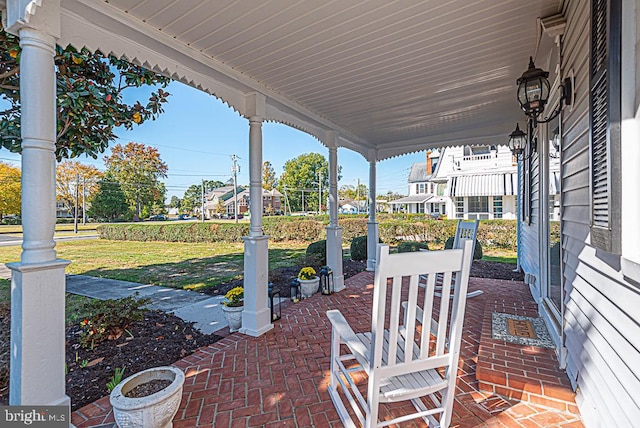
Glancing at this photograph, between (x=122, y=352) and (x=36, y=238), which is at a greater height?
(x=36, y=238)

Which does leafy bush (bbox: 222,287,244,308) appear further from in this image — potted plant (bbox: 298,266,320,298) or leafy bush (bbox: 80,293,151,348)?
potted plant (bbox: 298,266,320,298)

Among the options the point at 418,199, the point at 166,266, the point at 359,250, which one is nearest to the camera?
the point at 359,250

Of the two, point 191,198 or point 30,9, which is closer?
point 30,9

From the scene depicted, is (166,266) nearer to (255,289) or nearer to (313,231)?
(255,289)

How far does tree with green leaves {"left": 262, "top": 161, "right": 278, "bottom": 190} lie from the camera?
4022 centimetres

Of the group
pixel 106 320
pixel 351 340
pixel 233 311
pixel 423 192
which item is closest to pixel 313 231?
pixel 233 311

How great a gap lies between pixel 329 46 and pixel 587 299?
107 inches

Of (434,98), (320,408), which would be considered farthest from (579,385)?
(434,98)

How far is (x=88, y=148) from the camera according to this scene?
158 inches

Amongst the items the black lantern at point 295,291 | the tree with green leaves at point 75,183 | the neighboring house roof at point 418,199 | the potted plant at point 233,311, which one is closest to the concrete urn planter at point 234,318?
the potted plant at point 233,311

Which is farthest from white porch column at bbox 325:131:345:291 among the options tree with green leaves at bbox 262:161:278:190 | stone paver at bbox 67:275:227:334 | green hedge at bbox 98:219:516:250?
tree with green leaves at bbox 262:161:278:190

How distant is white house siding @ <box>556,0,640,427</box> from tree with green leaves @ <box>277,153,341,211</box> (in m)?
36.3

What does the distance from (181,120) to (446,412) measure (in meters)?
29.4

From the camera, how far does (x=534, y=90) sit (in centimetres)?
236
